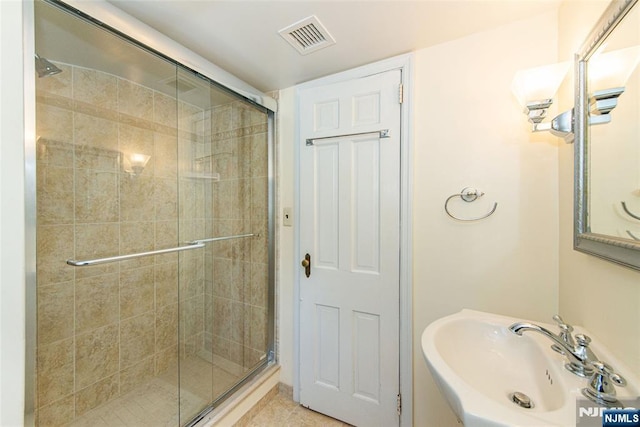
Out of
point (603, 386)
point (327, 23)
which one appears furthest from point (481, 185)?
point (327, 23)

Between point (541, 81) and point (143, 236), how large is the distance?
92.6 inches

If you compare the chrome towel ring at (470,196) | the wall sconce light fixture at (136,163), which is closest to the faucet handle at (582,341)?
the chrome towel ring at (470,196)

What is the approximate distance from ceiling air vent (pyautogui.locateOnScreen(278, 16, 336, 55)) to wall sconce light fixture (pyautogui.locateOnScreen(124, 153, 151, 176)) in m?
1.21

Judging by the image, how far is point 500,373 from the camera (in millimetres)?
974

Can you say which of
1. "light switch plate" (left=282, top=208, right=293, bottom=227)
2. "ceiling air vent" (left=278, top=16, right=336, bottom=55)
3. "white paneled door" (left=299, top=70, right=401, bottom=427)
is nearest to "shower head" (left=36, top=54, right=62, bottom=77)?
"ceiling air vent" (left=278, top=16, right=336, bottom=55)

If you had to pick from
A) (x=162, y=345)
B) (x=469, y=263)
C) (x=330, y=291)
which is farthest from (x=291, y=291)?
(x=469, y=263)

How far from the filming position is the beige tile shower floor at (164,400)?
145 cm

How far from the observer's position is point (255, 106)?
6.02 ft

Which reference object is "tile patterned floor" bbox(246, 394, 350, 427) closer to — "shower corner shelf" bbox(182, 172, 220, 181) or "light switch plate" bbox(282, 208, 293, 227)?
"light switch plate" bbox(282, 208, 293, 227)

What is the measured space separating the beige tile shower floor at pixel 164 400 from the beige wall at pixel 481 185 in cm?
126

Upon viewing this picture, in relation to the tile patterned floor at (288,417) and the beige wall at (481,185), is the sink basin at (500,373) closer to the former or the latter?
the beige wall at (481,185)

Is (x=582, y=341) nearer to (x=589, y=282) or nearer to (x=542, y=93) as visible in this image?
(x=589, y=282)

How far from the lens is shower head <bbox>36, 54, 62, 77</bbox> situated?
95 centimetres

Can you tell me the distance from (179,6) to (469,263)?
181 cm
